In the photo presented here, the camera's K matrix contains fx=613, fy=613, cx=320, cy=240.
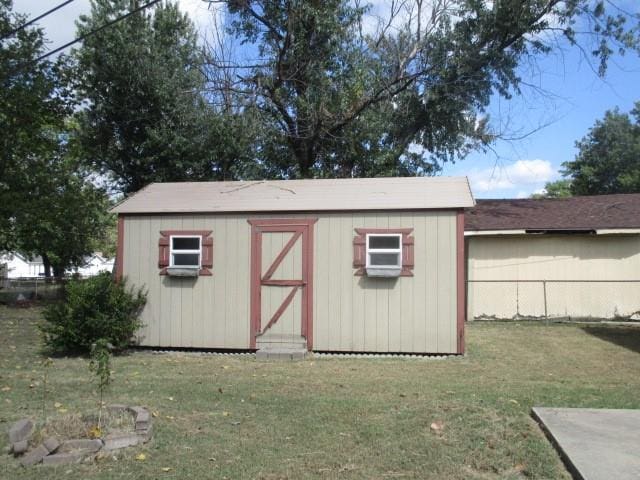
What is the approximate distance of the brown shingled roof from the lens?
14.9 metres

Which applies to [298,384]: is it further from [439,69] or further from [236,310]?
[439,69]

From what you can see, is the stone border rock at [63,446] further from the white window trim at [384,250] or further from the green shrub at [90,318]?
the white window trim at [384,250]

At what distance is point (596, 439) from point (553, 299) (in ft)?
34.3

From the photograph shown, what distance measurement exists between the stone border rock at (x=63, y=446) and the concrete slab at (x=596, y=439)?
137 inches

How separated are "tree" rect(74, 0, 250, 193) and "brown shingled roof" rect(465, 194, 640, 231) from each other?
8163 mm

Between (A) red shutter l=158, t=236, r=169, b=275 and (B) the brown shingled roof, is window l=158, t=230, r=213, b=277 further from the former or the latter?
(B) the brown shingled roof

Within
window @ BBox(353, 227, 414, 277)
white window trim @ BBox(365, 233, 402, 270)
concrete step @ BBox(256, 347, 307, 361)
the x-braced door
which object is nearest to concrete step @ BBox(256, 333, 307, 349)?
the x-braced door

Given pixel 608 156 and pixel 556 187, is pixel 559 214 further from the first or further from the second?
pixel 556 187

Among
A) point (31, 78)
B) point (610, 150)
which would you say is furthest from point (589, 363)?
point (610, 150)

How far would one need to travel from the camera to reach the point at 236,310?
1077 cm

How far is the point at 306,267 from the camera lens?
10523 millimetres

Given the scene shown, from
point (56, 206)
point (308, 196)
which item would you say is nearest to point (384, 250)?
point (308, 196)

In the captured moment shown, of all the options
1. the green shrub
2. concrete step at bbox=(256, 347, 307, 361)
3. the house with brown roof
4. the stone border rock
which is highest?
the house with brown roof

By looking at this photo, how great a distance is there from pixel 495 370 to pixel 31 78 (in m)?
18.4
